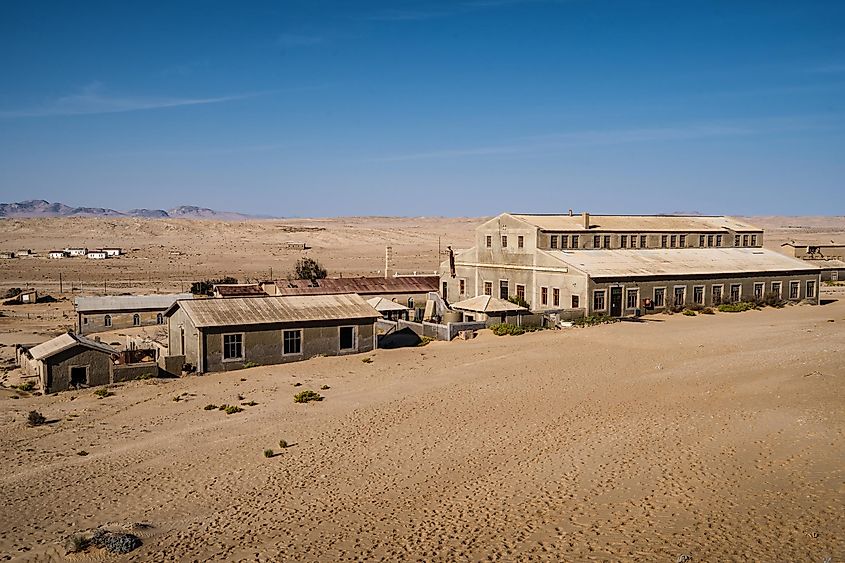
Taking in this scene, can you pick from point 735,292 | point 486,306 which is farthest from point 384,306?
point 735,292

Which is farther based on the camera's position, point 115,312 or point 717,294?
point 717,294

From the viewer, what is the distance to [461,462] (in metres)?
17.8

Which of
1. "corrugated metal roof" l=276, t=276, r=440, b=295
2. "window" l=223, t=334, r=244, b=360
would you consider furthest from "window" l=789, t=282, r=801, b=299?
"window" l=223, t=334, r=244, b=360

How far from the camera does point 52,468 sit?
18000 mm

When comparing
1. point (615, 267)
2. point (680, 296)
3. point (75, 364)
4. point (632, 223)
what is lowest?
point (75, 364)

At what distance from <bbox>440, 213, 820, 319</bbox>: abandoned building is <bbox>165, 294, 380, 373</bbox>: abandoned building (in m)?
10.8

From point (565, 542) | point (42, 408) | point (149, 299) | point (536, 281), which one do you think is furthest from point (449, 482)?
point (149, 299)

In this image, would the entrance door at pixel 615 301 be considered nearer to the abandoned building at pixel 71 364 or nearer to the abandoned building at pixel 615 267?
Result: the abandoned building at pixel 615 267

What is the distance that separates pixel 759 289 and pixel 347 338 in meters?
26.5

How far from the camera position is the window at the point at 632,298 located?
130ft

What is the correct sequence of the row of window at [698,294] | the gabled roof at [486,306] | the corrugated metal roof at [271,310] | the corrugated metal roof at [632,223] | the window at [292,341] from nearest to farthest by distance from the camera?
the corrugated metal roof at [271,310]
the window at [292,341]
the gabled roof at [486,306]
the row of window at [698,294]
the corrugated metal roof at [632,223]

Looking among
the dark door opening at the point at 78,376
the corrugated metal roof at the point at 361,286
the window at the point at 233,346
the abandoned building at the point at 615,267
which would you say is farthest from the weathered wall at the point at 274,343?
the corrugated metal roof at the point at 361,286

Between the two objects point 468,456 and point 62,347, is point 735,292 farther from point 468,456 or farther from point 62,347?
point 62,347

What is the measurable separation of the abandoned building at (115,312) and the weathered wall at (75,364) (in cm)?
1436
